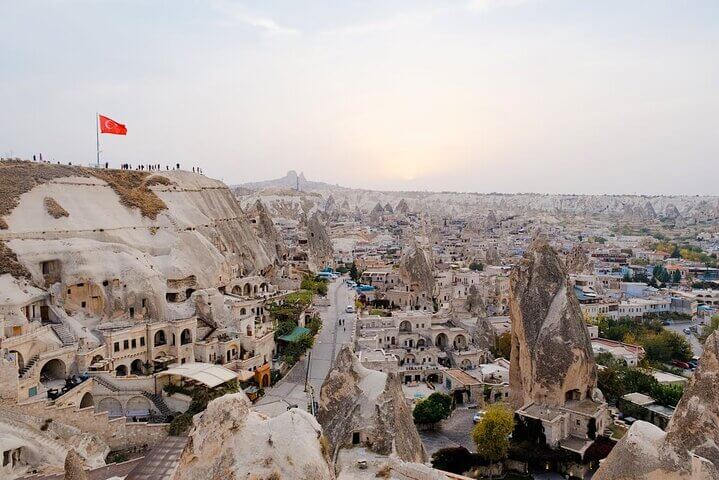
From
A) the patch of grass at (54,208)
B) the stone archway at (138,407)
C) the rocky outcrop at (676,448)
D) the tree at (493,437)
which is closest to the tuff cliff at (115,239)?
the patch of grass at (54,208)

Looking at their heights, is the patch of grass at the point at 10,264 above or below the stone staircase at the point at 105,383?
above

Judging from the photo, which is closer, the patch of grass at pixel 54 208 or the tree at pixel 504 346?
the patch of grass at pixel 54 208

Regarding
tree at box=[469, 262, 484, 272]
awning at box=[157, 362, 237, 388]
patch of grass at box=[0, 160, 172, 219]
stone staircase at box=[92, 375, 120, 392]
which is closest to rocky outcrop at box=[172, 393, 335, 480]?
awning at box=[157, 362, 237, 388]

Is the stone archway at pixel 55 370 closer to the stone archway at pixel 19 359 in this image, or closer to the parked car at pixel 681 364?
the stone archway at pixel 19 359

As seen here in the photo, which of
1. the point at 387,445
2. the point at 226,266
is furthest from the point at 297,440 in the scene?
the point at 226,266

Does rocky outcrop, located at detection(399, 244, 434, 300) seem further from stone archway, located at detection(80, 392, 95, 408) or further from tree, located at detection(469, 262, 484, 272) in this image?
stone archway, located at detection(80, 392, 95, 408)

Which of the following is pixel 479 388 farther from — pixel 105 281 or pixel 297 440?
pixel 297 440

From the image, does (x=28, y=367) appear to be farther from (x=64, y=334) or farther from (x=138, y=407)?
(x=138, y=407)
